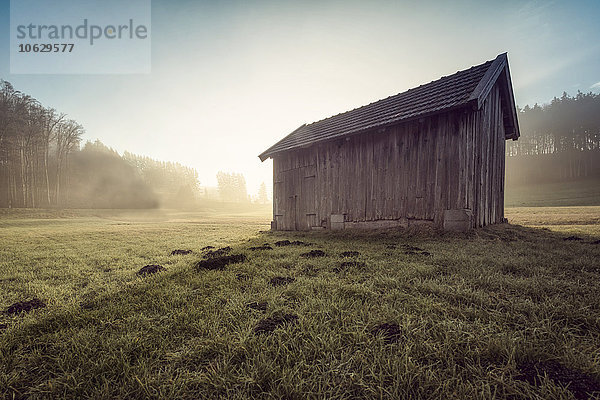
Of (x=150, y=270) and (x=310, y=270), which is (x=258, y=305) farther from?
(x=150, y=270)

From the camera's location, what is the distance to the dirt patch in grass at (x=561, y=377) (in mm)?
1475

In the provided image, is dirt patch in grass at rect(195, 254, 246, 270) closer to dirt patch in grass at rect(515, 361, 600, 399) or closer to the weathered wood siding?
dirt patch in grass at rect(515, 361, 600, 399)

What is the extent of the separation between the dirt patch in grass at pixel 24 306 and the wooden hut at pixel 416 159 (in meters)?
9.64

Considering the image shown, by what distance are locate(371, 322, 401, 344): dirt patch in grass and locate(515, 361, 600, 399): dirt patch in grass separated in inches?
32.7

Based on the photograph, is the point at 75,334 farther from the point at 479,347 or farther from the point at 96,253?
the point at 96,253

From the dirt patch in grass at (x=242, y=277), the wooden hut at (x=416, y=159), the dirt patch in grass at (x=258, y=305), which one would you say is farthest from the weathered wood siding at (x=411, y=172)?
the dirt patch in grass at (x=258, y=305)

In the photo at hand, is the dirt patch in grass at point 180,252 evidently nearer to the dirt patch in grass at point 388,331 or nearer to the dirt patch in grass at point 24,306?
Answer: the dirt patch in grass at point 24,306

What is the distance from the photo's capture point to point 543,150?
184 ft

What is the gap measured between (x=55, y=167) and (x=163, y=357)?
2022 inches

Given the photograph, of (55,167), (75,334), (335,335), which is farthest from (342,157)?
(55,167)

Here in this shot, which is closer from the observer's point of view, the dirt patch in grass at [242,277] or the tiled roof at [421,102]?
the dirt patch in grass at [242,277]

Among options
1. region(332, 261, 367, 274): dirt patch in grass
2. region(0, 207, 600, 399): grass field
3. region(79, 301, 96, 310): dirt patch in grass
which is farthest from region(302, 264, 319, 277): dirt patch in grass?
region(79, 301, 96, 310): dirt patch in grass

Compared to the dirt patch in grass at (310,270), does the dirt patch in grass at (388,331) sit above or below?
above

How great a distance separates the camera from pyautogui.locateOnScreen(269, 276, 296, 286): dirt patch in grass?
372 cm
